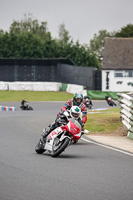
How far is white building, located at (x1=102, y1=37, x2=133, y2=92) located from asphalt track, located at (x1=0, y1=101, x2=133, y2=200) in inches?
2168

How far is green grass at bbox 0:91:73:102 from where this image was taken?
53703mm

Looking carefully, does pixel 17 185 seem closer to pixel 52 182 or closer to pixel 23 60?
pixel 52 182

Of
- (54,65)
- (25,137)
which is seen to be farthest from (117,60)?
(25,137)

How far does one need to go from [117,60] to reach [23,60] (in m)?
11.9

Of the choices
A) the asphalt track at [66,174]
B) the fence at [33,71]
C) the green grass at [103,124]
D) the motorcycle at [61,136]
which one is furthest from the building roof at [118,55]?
the motorcycle at [61,136]

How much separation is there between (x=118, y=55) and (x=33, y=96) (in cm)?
1853

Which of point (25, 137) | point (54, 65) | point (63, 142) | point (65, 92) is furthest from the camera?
point (54, 65)

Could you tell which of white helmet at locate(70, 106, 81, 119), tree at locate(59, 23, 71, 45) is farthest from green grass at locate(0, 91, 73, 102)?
tree at locate(59, 23, 71, 45)

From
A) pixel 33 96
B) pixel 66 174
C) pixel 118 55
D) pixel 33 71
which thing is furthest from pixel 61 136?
pixel 118 55

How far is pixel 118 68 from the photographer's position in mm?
70438

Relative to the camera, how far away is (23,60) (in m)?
67.3

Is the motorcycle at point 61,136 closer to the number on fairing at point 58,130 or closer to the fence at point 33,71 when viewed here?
the number on fairing at point 58,130

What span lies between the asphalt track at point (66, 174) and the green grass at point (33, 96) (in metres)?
38.6

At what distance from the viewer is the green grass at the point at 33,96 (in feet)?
176
